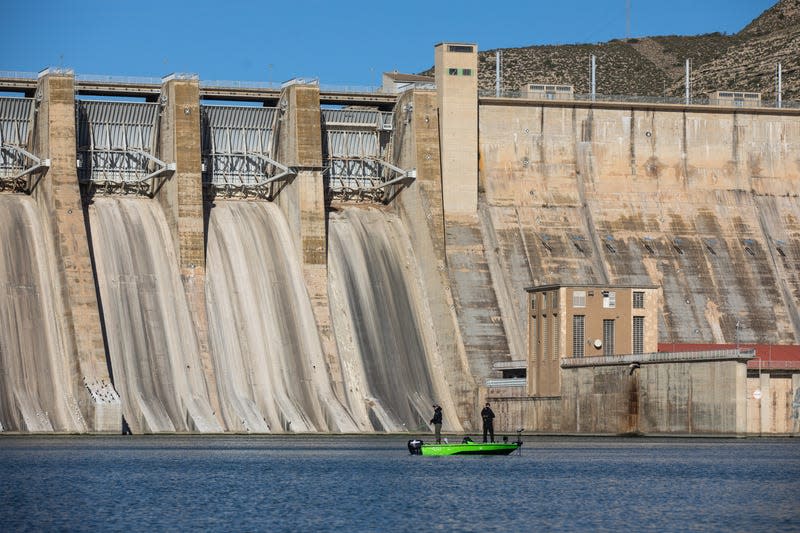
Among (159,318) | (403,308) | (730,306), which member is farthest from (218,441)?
(730,306)

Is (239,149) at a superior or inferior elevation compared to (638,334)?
superior

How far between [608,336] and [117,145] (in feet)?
101

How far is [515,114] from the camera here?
111125 mm

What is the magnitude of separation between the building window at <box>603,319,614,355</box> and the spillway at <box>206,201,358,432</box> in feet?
48.7

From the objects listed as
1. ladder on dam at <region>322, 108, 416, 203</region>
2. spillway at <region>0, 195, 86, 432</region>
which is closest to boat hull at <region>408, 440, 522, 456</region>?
spillway at <region>0, 195, 86, 432</region>

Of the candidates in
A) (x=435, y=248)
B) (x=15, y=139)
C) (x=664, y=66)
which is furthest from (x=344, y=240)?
(x=664, y=66)

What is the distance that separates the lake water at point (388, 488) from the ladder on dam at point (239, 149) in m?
25.9

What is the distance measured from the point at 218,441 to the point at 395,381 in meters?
14.7

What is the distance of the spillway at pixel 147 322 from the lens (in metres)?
90.6

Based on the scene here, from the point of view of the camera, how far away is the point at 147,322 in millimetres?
93812

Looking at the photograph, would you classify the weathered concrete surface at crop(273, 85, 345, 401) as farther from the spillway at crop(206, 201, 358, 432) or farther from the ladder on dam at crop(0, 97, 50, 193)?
the ladder on dam at crop(0, 97, 50, 193)

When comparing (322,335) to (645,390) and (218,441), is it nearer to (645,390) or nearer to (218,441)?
(218,441)

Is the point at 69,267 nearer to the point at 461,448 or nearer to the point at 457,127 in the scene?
the point at 461,448

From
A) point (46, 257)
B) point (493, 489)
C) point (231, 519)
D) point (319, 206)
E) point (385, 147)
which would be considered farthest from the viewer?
point (385, 147)
